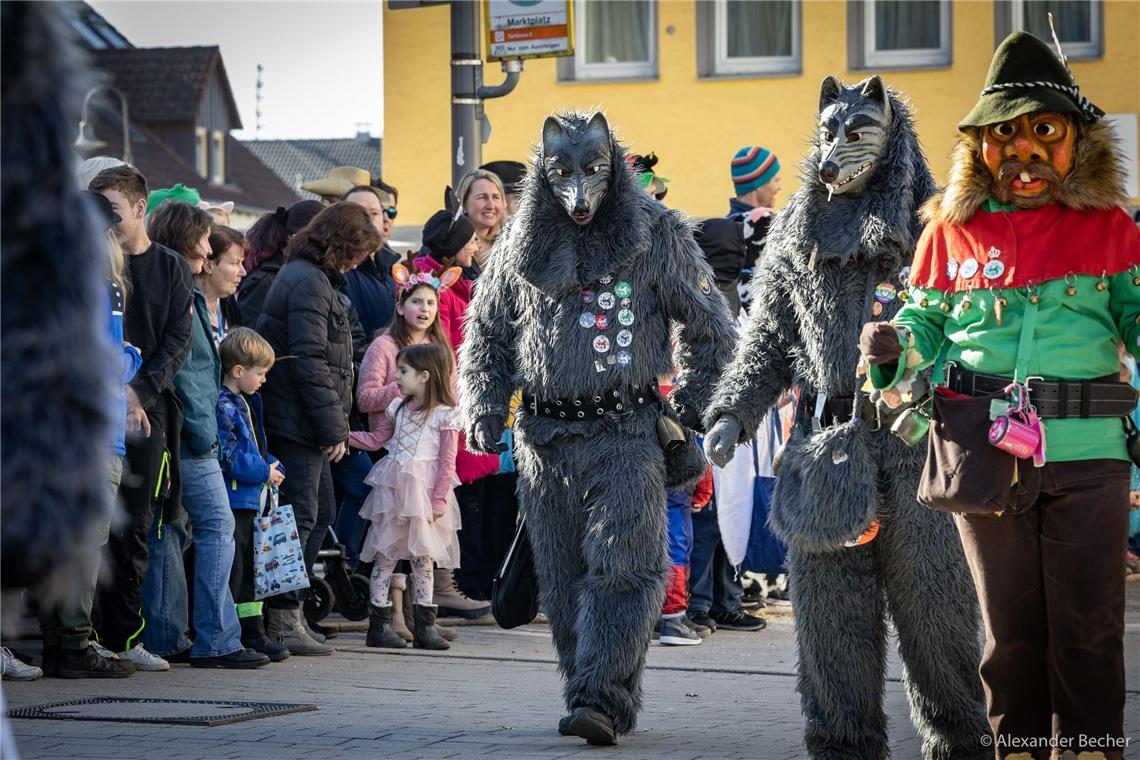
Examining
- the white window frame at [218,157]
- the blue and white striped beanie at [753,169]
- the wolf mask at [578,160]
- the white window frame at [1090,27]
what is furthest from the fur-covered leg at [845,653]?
the white window frame at [218,157]

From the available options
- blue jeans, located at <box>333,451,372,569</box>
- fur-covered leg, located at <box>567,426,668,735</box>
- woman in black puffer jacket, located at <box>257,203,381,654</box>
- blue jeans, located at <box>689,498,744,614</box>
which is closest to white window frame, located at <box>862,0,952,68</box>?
blue jeans, located at <box>689,498,744,614</box>

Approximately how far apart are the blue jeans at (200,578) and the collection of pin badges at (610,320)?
7.71 feet

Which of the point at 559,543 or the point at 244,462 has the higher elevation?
the point at 244,462

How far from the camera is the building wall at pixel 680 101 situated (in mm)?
21109

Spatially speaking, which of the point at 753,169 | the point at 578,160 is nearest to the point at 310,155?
the point at 753,169

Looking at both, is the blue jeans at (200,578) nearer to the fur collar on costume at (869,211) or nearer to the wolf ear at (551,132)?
the wolf ear at (551,132)

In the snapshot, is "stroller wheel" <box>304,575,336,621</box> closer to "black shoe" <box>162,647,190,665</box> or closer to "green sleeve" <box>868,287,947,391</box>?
"black shoe" <box>162,647,190,665</box>

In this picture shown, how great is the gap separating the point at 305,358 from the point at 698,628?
2739mm

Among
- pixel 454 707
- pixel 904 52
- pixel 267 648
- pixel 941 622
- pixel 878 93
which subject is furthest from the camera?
pixel 904 52

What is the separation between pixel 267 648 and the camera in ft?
29.9

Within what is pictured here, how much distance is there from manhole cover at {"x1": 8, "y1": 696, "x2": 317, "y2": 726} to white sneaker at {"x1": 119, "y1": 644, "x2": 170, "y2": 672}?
839mm

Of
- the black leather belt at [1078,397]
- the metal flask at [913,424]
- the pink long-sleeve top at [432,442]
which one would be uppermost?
the black leather belt at [1078,397]

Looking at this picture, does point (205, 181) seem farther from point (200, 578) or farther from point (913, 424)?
point (913, 424)

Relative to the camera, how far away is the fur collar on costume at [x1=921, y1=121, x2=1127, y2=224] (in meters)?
5.27
